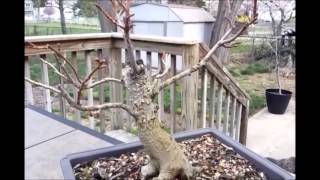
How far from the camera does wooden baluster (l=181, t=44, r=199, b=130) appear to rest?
5.78 feet

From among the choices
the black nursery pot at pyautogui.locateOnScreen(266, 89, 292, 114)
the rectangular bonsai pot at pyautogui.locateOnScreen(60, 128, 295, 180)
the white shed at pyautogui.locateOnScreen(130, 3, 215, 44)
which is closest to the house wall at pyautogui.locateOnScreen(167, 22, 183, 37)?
the white shed at pyautogui.locateOnScreen(130, 3, 215, 44)

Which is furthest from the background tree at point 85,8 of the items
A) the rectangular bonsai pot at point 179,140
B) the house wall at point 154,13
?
the rectangular bonsai pot at point 179,140

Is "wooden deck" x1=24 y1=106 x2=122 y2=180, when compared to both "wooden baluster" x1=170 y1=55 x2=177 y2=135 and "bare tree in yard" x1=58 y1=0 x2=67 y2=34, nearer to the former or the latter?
"wooden baluster" x1=170 y1=55 x2=177 y2=135

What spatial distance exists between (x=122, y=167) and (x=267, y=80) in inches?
208

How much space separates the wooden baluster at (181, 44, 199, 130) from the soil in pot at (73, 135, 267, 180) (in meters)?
0.78

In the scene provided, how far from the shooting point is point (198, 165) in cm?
93

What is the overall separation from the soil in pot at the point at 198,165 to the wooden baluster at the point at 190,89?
78cm

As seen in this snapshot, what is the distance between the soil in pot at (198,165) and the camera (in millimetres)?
887

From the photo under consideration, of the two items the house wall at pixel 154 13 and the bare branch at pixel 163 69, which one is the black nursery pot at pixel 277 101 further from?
the bare branch at pixel 163 69

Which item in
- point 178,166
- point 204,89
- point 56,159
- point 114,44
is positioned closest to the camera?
point 178,166

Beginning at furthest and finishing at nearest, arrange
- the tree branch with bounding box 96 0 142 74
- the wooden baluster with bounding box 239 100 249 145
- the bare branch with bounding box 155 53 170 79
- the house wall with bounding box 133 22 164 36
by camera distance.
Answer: the house wall with bounding box 133 22 164 36, the wooden baluster with bounding box 239 100 249 145, the bare branch with bounding box 155 53 170 79, the tree branch with bounding box 96 0 142 74
